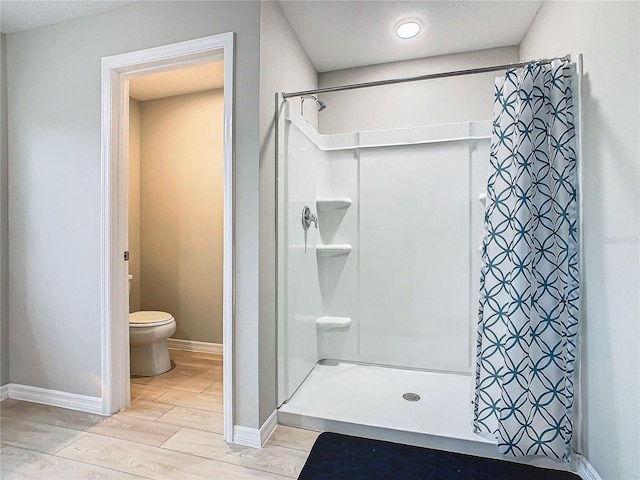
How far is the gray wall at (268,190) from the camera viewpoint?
68.6 inches

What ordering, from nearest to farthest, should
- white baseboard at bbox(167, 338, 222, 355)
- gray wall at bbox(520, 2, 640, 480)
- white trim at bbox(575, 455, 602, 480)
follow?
gray wall at bbox(520, 2, 640, 480) < white trim at bbox(575, 455, 602, 480) < white baseboard at bbox(167, 338, 222, 355)

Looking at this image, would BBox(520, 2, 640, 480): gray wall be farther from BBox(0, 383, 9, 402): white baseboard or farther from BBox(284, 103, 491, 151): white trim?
BBox(0, 383, 9, 402): white baseboard

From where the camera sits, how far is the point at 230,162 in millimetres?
1746

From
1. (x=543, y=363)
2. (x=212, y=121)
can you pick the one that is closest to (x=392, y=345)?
(x=543, y=363)

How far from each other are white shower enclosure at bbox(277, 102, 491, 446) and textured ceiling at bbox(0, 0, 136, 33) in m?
1.26

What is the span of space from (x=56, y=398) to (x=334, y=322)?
6.01ft

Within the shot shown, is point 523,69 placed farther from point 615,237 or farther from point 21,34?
point 21,34

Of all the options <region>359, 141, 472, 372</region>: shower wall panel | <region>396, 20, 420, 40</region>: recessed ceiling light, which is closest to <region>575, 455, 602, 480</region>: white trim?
<region>359, 141, 472, 372</region>: shower wall panel

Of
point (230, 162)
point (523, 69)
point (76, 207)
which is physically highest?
point (523, 69)

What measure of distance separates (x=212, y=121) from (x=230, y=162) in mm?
1605

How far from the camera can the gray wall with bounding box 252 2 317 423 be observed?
5.71ft

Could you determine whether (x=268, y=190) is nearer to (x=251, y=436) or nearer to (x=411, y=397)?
(x=251, y=436)

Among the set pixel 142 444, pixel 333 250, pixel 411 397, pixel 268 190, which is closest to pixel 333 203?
pixel 333 250

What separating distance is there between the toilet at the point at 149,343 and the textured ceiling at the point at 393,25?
2.11 metres
